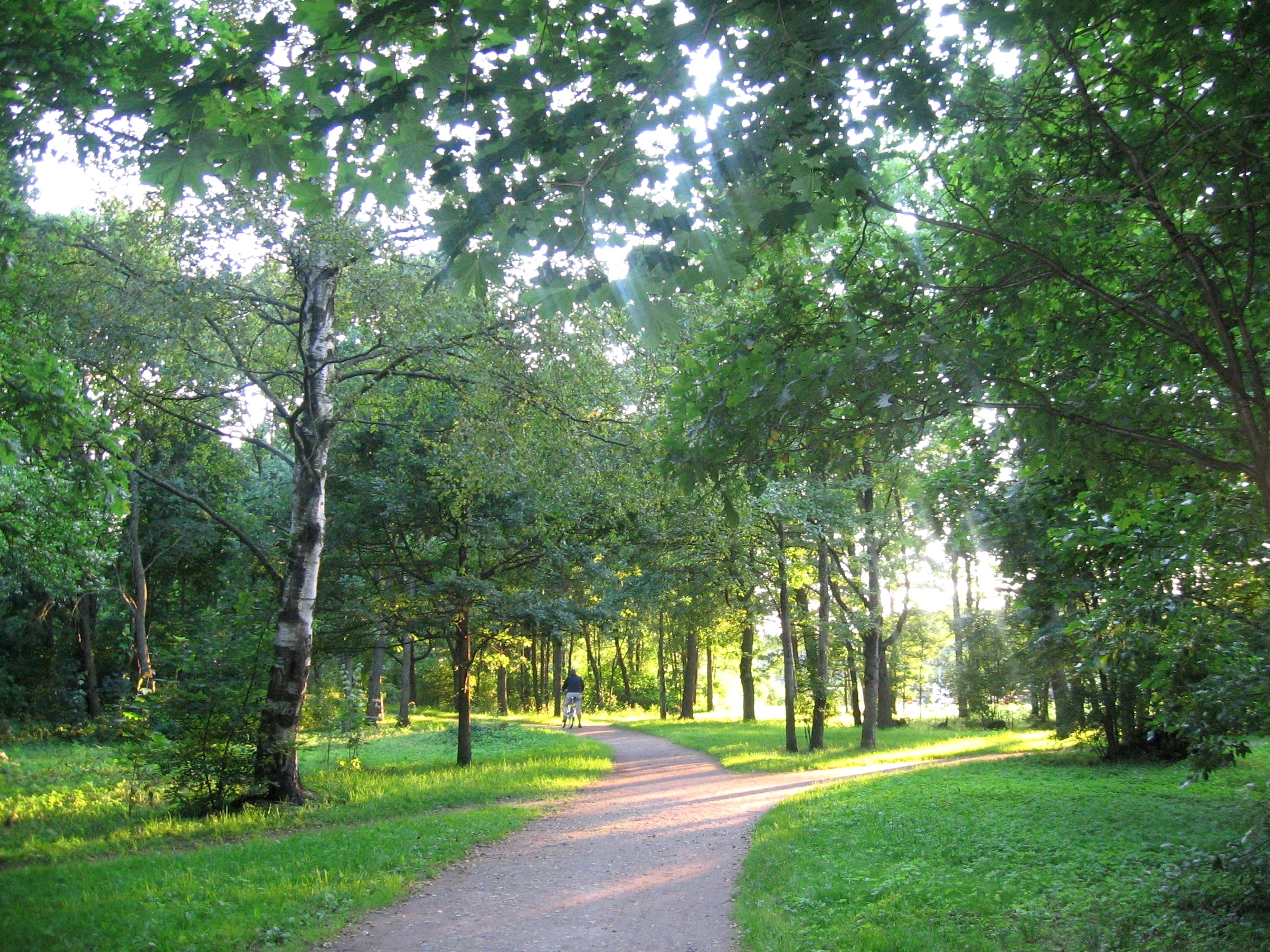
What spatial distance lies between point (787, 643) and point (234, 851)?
13145mm

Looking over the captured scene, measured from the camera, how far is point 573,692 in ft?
89.2

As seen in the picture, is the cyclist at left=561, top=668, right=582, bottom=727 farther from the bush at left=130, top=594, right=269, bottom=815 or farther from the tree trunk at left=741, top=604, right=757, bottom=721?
the bush at left=130, top=594, right=269, bottom=815

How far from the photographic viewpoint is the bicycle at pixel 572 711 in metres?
28.1

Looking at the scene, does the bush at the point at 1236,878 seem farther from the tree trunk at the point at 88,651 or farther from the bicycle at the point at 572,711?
the tree trunk at the point at 88,651

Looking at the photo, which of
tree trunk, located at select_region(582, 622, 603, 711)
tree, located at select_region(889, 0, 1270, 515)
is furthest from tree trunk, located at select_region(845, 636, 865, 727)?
tree trunk, located at select_region(582, 622, 603, 711)

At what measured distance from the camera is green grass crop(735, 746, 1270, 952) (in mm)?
5348

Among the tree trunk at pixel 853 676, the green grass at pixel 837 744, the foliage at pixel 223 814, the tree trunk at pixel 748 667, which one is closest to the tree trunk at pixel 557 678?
the tree trunk at pixel 748 667

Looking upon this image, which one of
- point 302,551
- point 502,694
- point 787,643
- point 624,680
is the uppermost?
point 302,551

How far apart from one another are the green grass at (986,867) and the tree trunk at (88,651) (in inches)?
908

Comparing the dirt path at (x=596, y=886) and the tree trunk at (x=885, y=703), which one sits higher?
the dirt path at (x=596, y=886)

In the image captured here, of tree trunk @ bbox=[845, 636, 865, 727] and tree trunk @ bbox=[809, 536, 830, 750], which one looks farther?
tree trunk @ bbox=[845, 636, 865, 727]

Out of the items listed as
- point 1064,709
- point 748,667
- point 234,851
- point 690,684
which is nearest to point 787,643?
point 1064,709

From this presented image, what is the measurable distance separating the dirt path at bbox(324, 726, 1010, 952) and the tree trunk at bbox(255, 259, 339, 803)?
10.9 ft

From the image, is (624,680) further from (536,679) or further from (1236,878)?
(1236,878)
